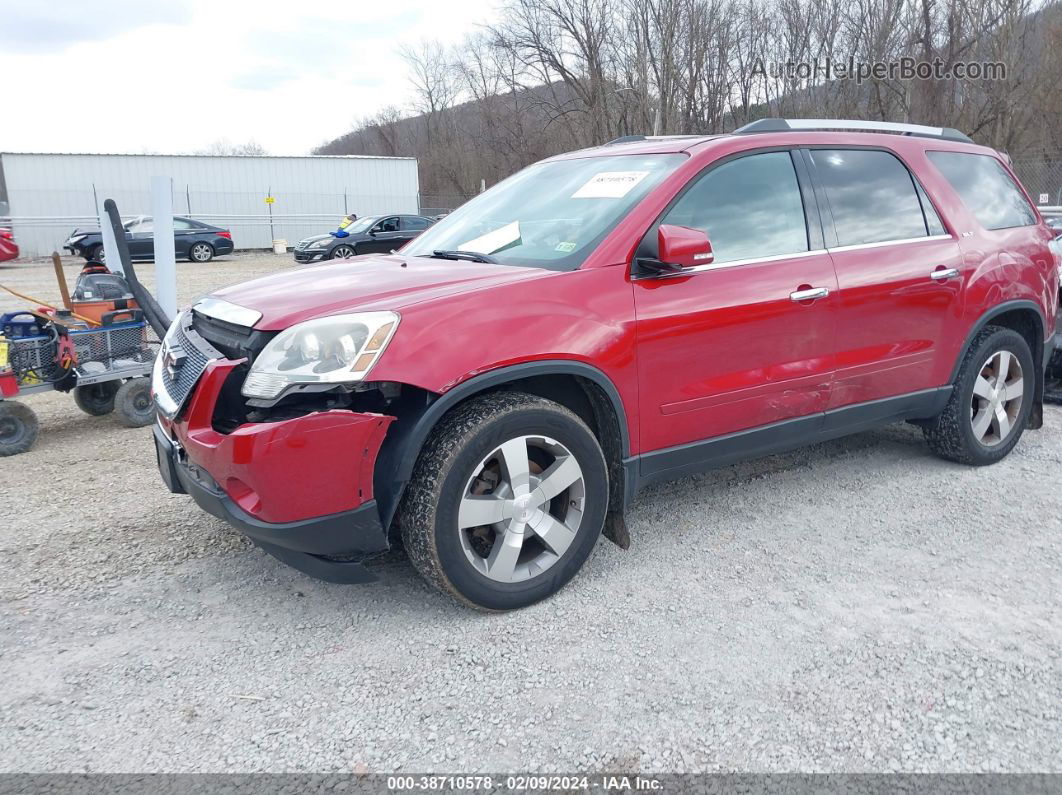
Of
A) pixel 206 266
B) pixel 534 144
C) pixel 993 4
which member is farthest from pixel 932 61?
pixel 206 266

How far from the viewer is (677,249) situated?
122 inches

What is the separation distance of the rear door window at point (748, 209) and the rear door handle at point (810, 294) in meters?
0.20

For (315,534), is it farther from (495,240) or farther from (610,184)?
(610,184)

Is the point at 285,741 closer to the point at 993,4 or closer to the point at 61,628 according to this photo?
the point at 61,628

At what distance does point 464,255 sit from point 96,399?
4.23 meters

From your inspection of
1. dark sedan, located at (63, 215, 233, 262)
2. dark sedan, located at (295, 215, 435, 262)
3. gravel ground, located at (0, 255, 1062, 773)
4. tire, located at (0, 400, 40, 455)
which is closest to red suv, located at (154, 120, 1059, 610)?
gravel ground, located at (0, 255, 1062, 773)

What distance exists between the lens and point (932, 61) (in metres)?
31.2

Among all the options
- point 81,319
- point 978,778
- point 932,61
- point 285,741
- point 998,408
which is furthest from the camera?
point 932,61

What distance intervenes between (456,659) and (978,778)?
1604mm

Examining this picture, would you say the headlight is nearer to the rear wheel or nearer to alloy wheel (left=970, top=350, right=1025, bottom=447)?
alloy wheel (left=970, top=350, right=1025, bottom=447)

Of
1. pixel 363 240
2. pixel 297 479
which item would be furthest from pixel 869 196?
pixel 363 240

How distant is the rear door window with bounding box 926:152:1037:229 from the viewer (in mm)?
4492

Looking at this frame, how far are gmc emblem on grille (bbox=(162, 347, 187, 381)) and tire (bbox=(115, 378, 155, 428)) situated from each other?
299 cm

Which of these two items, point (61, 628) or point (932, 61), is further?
point (932, 61)
